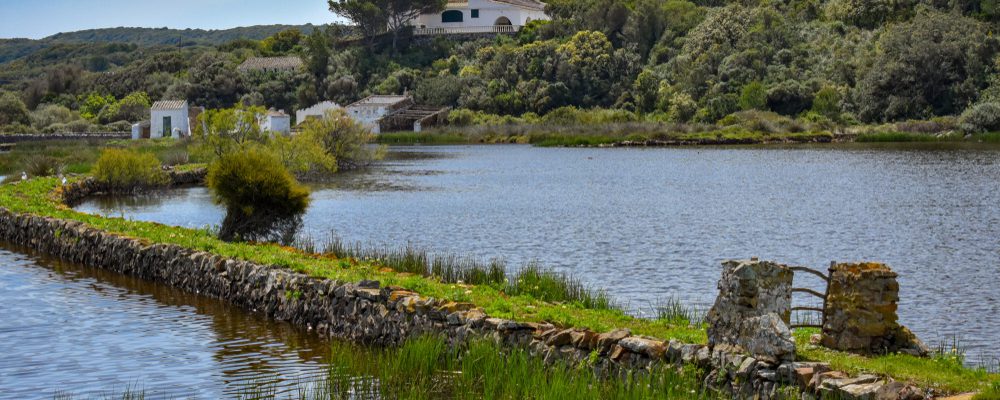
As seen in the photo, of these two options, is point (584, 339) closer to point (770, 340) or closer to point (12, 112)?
point (770, 340)

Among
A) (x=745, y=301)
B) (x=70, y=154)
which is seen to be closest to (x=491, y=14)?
(x=70, y=154)

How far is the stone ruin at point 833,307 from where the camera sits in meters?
11.3

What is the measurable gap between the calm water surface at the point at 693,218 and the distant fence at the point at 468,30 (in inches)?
2991

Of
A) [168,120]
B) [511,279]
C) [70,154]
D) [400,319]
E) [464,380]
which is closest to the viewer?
[464,380]

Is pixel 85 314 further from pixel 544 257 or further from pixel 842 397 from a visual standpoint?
pixel 842 397

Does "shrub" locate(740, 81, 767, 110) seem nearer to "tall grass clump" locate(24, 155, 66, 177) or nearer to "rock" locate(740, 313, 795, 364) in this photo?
"tall grass clump" locate(24, 155, 66, 177)

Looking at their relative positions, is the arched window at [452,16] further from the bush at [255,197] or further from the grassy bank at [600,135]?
the bush at [255,197]

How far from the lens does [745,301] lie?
11305 mm

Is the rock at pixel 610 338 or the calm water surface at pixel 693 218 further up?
the rock at pixel 610 338

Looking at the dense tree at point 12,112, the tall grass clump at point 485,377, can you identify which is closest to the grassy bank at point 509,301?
the tall grass clump at point 485,377

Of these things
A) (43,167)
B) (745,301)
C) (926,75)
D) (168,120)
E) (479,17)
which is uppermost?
(479,17)

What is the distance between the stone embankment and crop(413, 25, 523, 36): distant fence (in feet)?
376

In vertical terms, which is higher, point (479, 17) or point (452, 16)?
point (452, 16)

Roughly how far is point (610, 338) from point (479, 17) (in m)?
132
